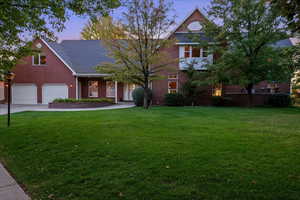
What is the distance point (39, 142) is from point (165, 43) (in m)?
10.4

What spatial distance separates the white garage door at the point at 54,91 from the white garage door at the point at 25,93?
101cm

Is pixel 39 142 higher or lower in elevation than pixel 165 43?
lower

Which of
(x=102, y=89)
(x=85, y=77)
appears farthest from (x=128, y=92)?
(x=85, y=77)

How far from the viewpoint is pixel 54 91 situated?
1898cm

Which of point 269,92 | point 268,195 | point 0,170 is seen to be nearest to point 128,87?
point 269,92

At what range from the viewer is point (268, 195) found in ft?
8.65

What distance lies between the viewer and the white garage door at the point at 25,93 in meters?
19.1

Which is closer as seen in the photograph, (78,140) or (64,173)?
(64,173)

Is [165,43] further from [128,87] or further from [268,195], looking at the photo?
[268,195]

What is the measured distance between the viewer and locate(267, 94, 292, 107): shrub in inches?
665

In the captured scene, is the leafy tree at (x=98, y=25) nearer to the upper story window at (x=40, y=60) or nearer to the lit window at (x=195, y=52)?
the upper story window at (x=40, y=60)

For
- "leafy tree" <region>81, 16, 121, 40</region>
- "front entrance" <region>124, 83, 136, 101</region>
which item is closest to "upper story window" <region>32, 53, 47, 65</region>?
"leafy tree" <region>81, 16, 121, 40</region>

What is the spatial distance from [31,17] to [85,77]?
49.1 feet

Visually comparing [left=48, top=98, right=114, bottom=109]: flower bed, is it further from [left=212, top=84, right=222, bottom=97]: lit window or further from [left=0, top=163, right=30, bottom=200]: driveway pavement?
[left=0, top=163, right=30, bottom=200]: driveway pavement
